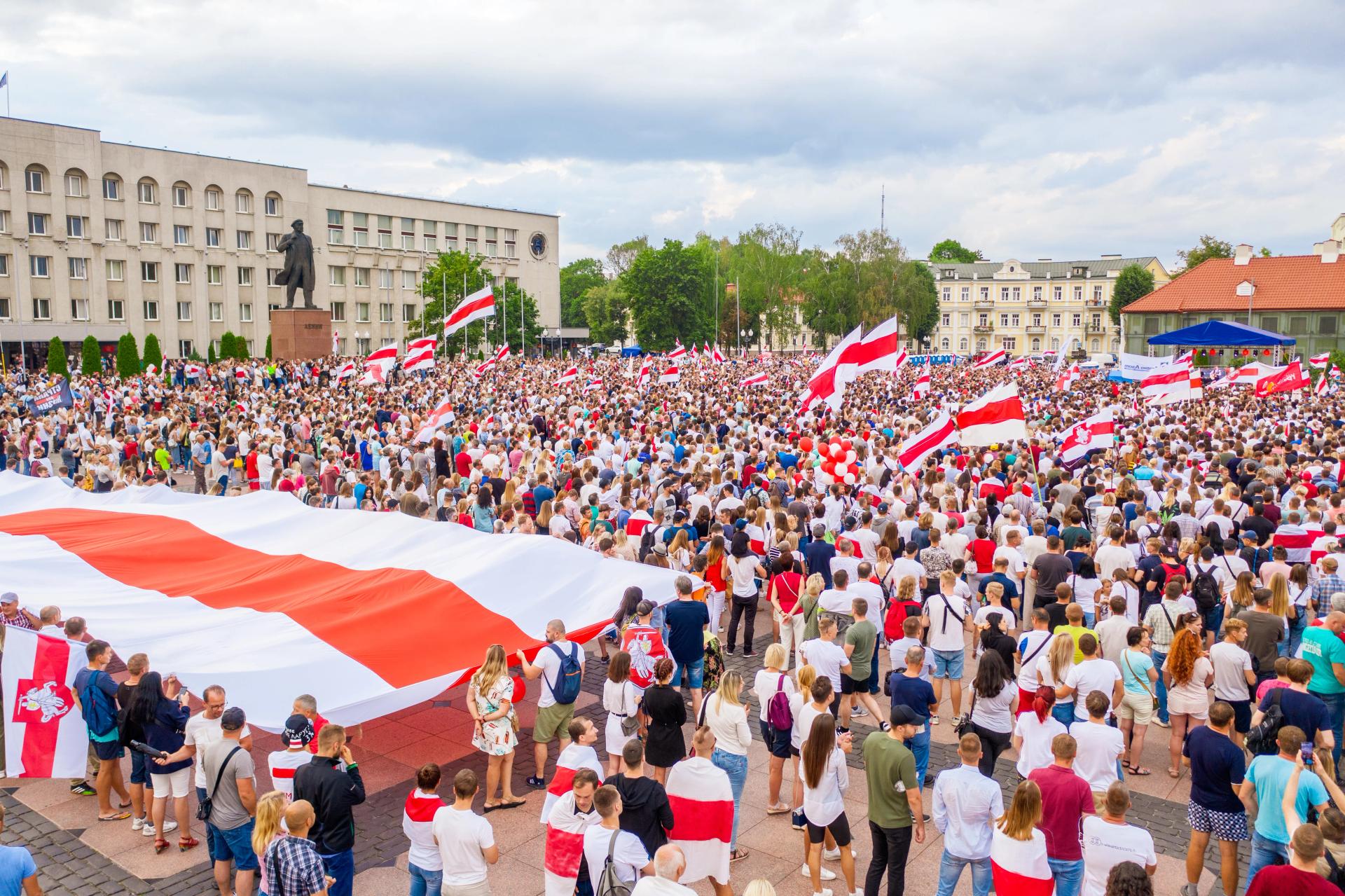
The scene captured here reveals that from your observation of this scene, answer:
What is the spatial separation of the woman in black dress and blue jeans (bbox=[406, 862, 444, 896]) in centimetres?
189

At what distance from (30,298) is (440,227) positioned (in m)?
34.2

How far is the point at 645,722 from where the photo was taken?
7.39m

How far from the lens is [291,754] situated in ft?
20.2

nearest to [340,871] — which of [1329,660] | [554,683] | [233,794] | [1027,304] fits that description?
[233,794]

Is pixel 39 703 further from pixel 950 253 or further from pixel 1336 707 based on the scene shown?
pixel 950 253

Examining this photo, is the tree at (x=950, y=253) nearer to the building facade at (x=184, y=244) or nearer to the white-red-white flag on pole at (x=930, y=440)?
the building facade at (x=184, y=244)

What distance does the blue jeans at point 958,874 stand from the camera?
5688 millimetres

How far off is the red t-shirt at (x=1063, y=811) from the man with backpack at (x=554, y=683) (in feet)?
11.9

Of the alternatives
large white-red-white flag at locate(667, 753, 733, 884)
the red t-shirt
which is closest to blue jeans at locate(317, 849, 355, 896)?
large white-red-white flag at locate(667, 753, 733, 884)

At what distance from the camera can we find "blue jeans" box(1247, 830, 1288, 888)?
5.72m

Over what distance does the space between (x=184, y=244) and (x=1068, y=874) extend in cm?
7510

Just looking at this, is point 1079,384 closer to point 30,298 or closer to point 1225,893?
point 1225,893

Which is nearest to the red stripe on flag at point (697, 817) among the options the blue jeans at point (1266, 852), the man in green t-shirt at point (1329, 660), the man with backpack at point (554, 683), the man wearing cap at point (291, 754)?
the man with backpack at point (554, 683)

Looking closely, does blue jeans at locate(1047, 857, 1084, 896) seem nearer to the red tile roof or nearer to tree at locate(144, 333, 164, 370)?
tree at locate(144, 333, 164, 370)
